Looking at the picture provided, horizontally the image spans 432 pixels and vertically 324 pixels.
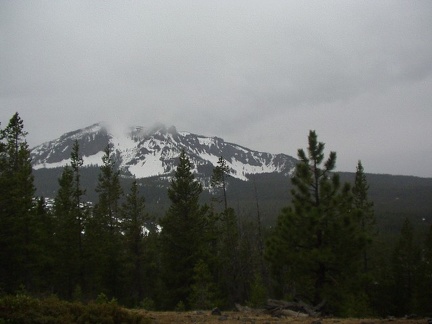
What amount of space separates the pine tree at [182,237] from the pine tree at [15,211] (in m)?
8.61

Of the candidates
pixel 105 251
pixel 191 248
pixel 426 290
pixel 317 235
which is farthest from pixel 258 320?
pixel 426 290

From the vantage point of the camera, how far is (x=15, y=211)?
21297 millimetres

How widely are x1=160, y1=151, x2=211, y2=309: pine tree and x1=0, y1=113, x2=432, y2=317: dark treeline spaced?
0.24 feet

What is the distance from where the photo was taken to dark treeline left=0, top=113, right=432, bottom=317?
14.8 metres

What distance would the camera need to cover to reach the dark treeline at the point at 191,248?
1482 centimetres

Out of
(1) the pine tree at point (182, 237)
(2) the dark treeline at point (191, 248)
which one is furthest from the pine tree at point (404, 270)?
(1) the pine tree at point (182, 237)

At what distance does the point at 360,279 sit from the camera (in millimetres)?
14477

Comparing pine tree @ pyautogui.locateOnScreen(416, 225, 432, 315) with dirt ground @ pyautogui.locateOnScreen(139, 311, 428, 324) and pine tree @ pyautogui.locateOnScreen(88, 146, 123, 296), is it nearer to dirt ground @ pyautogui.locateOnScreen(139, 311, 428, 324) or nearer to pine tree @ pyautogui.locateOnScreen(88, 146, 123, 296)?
dirt ground @ pyautogui.locateOnScreen(139, 311, 428, 324)

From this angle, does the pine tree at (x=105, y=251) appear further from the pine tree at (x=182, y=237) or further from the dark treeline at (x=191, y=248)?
→ the pine tree at (x=182, y=237)

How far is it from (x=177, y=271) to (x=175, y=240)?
2109 mm

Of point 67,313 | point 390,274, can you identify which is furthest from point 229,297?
point 67,313

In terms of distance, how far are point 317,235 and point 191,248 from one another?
38.1 ft

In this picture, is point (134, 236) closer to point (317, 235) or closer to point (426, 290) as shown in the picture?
point (317, 235)

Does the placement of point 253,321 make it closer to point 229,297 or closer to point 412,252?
point 229,297
